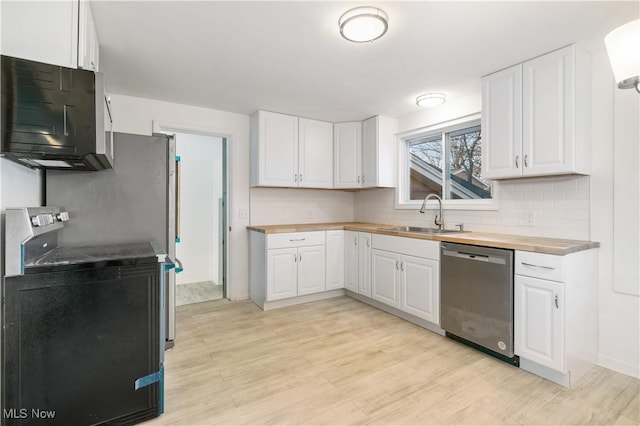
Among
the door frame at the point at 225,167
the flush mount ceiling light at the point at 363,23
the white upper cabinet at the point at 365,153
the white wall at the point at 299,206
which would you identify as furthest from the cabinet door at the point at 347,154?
the flush mount ceiling light at the point at 363,23

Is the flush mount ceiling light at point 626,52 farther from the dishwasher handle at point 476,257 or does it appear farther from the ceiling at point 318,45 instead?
the dishwasher handle at point 476,257

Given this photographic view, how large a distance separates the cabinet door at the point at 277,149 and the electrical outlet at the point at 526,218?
2417 mm

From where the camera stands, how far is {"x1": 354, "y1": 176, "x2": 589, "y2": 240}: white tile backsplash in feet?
7.75

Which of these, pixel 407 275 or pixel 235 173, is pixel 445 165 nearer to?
pixel 407 275

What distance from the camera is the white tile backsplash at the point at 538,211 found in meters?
2.36

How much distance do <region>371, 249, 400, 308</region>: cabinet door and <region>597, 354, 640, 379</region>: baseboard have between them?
1.54 meters

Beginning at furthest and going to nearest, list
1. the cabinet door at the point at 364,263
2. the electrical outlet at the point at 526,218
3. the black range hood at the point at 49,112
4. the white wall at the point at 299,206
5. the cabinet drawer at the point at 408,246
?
1. the white wall at the point at 299,206
2. the cabinet door at the point at 364,263
3. the cabinet drawer at the point at 408,246
4. the electrical outlet at the point at 526,218
5. the black range hood at the point at 49,112

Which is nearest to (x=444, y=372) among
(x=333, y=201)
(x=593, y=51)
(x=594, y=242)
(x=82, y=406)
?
(x=594, y=242)

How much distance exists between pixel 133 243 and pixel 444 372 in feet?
7.52

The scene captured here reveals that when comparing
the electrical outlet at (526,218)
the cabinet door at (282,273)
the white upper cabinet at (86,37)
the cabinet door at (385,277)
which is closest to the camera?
the white upper cabinet at (86,37)

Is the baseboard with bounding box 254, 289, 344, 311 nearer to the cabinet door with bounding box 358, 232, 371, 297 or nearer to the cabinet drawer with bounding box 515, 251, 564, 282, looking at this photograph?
the cabinet door with bounding box 358, 232, 371, 297

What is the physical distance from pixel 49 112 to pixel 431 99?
2959mm

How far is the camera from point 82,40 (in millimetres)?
1619

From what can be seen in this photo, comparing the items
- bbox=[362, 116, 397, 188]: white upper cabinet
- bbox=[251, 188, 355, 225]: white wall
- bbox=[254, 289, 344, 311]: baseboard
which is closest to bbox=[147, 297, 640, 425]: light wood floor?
bbox=[254, 289, 344, 311]: baseboard
